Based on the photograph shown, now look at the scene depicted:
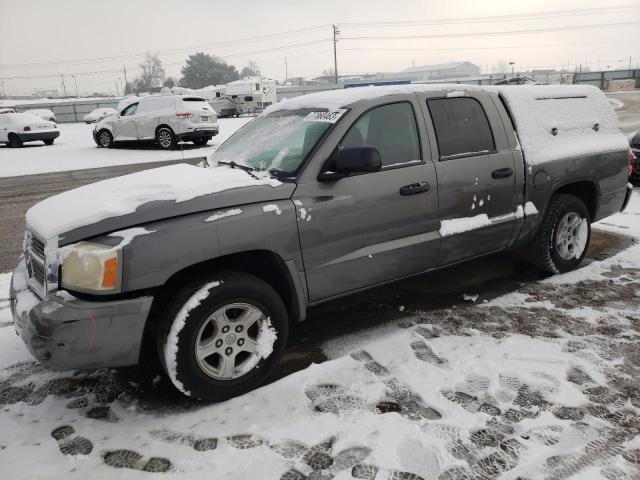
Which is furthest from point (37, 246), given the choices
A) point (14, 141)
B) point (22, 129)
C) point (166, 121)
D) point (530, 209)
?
point (14, 141)

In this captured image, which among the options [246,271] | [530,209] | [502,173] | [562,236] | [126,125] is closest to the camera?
[246,271]

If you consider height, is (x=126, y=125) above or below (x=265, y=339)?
above

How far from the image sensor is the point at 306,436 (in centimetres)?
266

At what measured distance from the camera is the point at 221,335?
2.99 m

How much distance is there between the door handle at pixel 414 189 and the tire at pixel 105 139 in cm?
1767

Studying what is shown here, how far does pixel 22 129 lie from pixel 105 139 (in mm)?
3730

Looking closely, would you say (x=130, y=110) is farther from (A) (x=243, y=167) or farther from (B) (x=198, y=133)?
(A) (x=243, y=167)

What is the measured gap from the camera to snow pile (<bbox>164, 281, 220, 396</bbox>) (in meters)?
2.79

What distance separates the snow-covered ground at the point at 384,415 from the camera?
2.45 m

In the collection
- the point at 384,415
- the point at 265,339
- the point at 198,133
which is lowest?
the point at 384,415

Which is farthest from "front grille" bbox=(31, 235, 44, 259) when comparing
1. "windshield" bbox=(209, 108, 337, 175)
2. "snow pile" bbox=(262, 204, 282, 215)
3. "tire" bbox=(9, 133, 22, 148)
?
"tire" bbox=(9, 133, 22, 148)

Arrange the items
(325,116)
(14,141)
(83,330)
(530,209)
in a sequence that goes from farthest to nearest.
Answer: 1. (14,141)
2. (530,209)
3. (325,116)
4. (83,330)

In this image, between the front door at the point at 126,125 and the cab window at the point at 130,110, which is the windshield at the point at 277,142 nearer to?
the front door at the point at 126,125

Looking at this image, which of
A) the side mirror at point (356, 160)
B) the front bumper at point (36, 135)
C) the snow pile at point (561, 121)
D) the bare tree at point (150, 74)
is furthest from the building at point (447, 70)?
the side mirror at point (356, 160)
